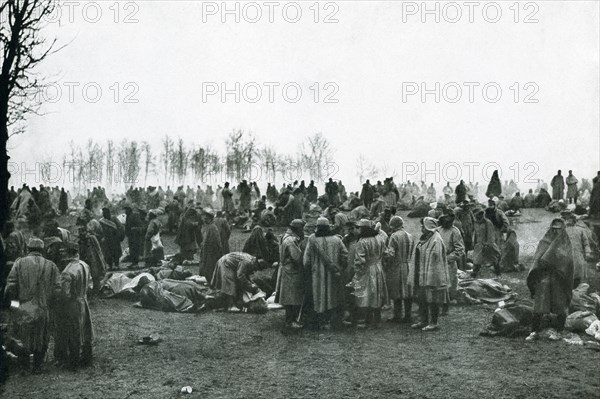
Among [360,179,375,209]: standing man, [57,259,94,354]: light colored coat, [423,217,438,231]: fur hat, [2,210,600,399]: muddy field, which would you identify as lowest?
[2,210,600,399]: muddy field

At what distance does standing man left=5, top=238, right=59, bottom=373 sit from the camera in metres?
7.10

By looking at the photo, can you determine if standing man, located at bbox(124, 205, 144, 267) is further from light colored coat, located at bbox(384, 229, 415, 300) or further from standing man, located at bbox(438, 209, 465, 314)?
standing man, located at bbox(438, 209, 465, 314)

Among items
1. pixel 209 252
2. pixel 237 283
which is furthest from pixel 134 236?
pixel 237 283

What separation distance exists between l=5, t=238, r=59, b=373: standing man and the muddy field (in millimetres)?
355

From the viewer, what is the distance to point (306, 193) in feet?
86.9

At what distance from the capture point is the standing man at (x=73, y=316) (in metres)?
7.23

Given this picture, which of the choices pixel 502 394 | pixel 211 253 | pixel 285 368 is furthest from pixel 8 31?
pixel 502 394

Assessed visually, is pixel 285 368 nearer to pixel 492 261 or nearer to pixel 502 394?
pixel 502 394

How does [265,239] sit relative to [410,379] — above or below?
above

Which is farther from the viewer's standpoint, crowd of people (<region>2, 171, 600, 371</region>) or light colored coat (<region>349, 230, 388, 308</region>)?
light colored coat (<region>349, 230, 388, 308</region>)

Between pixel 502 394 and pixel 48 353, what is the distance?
19.5 feet

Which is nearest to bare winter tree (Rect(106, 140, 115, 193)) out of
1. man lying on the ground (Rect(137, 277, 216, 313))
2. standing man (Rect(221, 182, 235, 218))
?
standing man (Rect(221, 182, 235, 218))

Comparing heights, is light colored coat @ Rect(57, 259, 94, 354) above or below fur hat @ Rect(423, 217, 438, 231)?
below

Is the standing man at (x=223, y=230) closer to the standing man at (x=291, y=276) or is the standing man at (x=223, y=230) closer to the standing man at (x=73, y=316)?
the standing man at (x=291, y=276)
